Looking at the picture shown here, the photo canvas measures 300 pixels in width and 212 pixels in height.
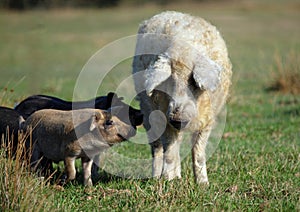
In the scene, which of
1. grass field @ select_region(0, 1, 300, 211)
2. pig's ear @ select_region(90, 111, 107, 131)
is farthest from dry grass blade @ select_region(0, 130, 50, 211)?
pig's ear @ select_region(90, 111, 107, 131)

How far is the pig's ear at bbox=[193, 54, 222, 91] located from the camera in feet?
20.2

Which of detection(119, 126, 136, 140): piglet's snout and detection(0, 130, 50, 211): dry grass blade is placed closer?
detection(0, 130, 50, 211): dry grass blade

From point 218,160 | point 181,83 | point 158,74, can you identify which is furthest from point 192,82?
point 218,160

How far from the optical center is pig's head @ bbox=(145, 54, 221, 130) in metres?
6.14

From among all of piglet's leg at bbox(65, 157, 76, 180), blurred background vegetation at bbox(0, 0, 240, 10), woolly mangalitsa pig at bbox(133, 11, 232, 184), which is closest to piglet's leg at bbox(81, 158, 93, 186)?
piglet's leg at bbox(65, 157, 76, 180)

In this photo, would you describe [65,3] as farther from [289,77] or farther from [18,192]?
[18,192]

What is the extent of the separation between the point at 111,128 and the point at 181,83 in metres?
1.01

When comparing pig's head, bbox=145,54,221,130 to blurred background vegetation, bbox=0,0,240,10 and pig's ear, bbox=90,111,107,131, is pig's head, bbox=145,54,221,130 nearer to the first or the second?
pig's ear, bbox=90,111,107,131

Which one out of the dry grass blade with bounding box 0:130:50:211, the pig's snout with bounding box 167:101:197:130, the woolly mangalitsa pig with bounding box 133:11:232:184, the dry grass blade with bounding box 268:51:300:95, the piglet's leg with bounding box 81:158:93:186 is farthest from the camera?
the dry grass blade with bounding box 268:51:300:95

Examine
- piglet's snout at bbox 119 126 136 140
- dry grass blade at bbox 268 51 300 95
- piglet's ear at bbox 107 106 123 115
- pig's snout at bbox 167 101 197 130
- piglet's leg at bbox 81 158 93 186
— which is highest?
pig's snout at bbox 167 101 197 130

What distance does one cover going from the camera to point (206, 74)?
6.20 meters

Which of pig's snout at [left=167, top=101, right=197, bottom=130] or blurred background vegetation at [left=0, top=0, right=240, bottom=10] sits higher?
pig's snout at [left=167, top=101, right=197, bottom=130]

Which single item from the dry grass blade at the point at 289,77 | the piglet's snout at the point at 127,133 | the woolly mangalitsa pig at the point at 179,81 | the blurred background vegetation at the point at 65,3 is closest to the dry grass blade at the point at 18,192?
the piglet's snout at the point at 127,133

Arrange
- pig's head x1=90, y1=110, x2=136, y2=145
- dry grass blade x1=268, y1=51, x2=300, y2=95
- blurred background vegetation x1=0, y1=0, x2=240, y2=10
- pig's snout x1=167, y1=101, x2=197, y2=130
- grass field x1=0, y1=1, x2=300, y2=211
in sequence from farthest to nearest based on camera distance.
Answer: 1. blurred background vegetation x1=0, y1=0, x2=240, y2=10
2. dry grass blade x1=268, y1=51, x2=300, y2=95
3. pig's head x1=90, y1=110, x2=136, y2=145
4. pig's snout x1=167, y1=101, x2=197, y2=130
5. grass field x1=0, y1=1, x2=300, y2=211
